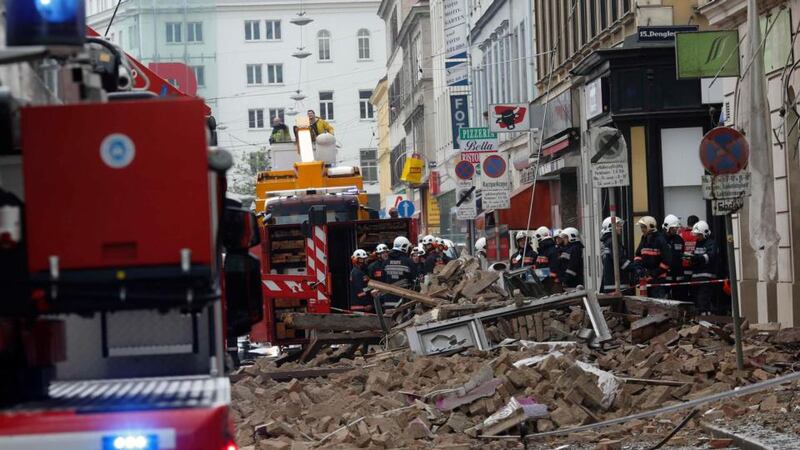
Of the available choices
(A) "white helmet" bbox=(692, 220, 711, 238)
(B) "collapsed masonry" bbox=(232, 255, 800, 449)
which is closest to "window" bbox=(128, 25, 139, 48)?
(A) "white helmet" bbox=(692, 220, 711, 238)

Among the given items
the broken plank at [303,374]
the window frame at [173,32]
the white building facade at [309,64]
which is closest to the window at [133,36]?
the window frame at [173,32]

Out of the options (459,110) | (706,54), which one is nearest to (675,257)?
(706,54)

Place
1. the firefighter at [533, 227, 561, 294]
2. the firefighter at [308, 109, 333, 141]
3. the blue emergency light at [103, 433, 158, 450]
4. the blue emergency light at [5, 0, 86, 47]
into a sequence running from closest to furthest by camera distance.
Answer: the blue emergency light at [103, 433, 158, 450] → the blue emergency light at [5, 0, 86, 47] → the firefighter at [533, 227, 561, 294] → the firefighter at [308, 109, 333, 141]

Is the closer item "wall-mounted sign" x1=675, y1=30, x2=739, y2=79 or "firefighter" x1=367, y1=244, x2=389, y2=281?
"wall-mounted sign" x1=675, y1=30, x2=739, y2=79

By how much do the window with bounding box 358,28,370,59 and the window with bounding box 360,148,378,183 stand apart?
772 centimetres

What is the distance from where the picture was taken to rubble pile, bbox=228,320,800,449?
46.5 ft

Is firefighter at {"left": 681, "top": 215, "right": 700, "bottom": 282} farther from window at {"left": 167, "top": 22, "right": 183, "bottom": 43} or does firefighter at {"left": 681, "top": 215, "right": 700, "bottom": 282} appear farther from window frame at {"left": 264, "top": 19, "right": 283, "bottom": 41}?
window frame at {"left": 264, "top": 19, "right": 283, "bottom": 41}

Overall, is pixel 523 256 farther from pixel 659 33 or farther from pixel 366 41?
pixel 366 41

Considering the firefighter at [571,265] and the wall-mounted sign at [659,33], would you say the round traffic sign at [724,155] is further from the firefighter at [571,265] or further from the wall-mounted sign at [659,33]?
the wall-mounted sign at [659,33]

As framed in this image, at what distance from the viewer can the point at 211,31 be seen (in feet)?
148

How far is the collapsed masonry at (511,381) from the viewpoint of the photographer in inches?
561

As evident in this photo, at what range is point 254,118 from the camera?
124 metres

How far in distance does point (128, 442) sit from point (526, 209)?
38094 mm

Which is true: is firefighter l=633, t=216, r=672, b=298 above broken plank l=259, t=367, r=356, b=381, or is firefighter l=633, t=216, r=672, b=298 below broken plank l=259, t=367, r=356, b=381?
Result: above
